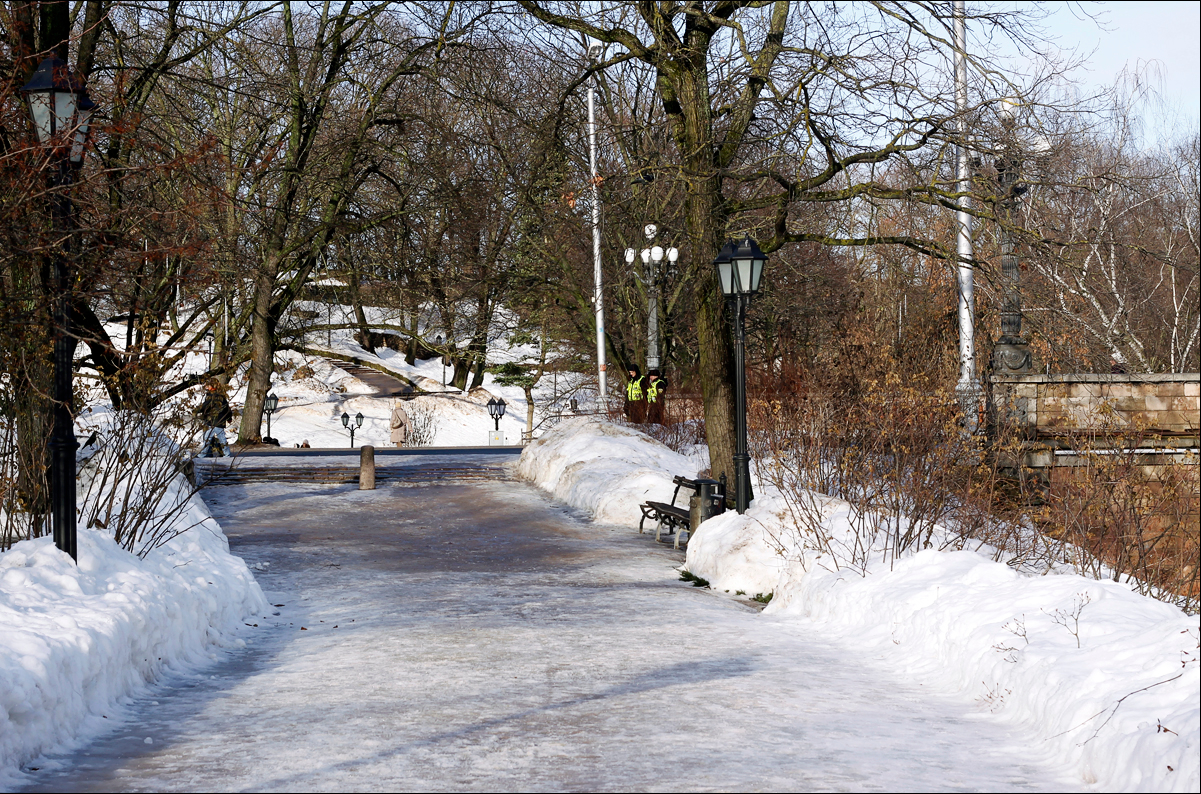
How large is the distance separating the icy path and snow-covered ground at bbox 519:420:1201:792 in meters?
0.26

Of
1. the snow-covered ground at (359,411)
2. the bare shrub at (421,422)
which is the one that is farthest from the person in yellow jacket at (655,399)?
the snow-covered ground at (359,411)

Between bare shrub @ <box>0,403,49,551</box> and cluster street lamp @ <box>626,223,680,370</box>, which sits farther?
cluster street lamp @ <box>626,223,680,370</box>

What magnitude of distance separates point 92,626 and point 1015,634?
573 cm

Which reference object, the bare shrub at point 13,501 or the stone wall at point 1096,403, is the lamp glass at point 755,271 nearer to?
the bare shrub at point 13,501

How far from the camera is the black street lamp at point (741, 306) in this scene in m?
13.3

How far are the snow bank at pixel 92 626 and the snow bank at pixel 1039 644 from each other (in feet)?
16.3

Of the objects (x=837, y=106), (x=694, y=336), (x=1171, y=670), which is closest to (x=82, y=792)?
(x=1171, y=670)

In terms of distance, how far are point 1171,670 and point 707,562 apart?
6816 millimetres

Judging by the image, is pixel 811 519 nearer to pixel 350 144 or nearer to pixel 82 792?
pixel 82 792

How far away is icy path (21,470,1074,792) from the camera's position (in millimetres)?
5699

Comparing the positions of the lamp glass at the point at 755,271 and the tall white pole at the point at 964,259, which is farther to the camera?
the tall white pole at the point at 964,259

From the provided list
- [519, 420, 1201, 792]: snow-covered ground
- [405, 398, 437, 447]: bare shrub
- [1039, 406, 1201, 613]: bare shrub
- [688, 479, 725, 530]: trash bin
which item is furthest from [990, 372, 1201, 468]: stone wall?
[405, 398, 437, 447]: bare shrub

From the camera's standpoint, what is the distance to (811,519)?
1114cm

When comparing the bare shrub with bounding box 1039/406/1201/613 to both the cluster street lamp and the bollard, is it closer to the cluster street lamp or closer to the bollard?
the bollard
